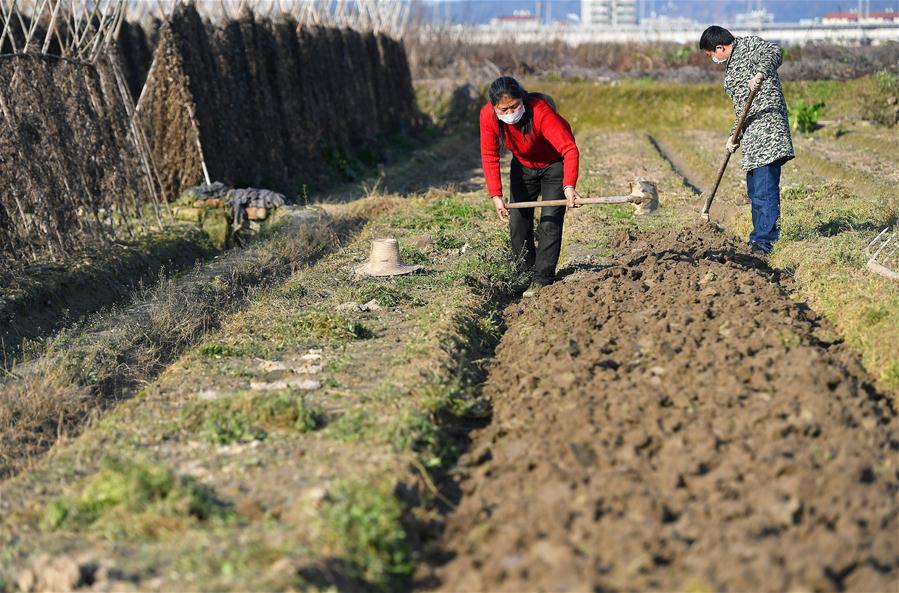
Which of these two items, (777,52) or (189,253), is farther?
(189,253)

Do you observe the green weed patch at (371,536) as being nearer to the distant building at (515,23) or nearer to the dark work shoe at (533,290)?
the dark work shoe at (533,290)

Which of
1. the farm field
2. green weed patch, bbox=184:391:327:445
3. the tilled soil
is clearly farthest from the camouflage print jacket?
green weed patch, bbox=184:391:327:445

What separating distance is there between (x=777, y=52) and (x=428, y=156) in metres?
12.6

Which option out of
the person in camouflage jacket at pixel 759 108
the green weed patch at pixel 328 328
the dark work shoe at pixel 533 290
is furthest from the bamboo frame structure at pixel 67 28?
the person in camouflage jacket at pixel 759 108

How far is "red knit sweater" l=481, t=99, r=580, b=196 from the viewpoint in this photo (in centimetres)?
700

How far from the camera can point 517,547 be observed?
3.71m

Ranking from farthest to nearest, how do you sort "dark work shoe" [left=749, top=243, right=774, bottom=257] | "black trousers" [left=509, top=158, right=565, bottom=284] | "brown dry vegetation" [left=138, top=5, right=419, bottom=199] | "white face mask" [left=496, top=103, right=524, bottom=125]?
1. "brown dry vegetation" [left=138, top=5, right=419, bottom=199]
2. "dark work shoe" [left=749, top=243, right=774, bottom=257]
3. "black trousers" [left=509, top=158, right=565, bottom=284]
4. "white face mask" [left=496, top=103, right=524, bottom=125]

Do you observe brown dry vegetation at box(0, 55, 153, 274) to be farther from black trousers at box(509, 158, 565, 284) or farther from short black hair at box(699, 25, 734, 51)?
short black hair at box(699, 25, 734, 51)

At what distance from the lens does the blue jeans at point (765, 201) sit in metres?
8.27

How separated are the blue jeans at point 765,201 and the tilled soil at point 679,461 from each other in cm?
177

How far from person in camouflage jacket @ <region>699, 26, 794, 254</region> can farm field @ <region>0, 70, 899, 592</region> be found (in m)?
0.57

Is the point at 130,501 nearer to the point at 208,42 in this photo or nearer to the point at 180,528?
the point at 180,528

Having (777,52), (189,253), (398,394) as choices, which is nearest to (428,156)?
(189,253)

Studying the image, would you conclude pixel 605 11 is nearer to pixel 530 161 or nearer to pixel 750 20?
pixel 750 20
